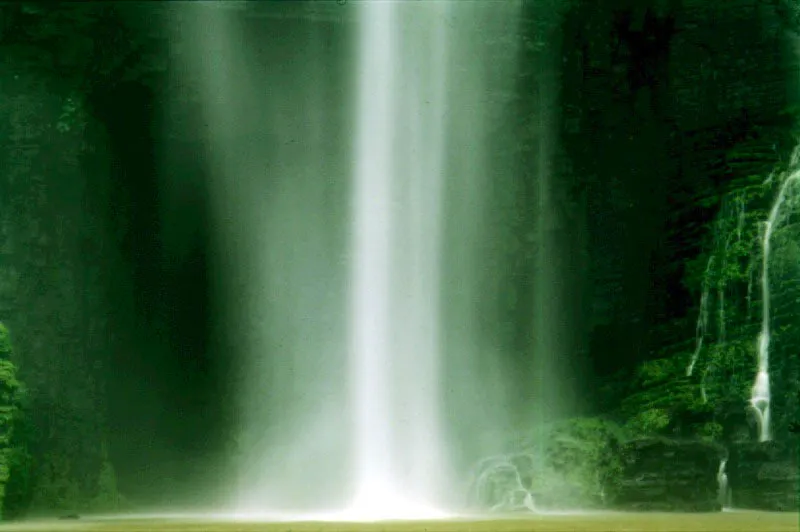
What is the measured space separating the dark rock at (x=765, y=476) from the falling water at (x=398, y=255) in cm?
405

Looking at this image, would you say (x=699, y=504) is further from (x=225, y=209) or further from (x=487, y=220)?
(x=225, y=209)

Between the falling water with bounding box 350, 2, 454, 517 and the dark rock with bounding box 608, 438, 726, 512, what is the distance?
2.70m

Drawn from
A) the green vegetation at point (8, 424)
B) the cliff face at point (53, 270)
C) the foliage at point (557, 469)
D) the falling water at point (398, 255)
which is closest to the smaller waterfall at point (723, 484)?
the foliage at point (557, 469)

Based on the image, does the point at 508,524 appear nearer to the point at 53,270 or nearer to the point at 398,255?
the point at 398,255

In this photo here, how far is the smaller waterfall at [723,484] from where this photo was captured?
58.3ft

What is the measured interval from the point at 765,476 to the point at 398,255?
20.0 feet

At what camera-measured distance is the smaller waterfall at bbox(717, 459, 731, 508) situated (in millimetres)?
17766

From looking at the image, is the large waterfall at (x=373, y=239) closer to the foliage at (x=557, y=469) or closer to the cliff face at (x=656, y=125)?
the foliage at (x=557, y=469)

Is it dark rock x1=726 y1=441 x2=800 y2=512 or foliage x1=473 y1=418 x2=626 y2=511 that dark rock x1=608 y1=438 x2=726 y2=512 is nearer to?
dark rock x1=726 y1=441 x2=800 y2=512

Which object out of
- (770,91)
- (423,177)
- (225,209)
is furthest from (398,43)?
(770,91)

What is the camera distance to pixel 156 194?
22219mm

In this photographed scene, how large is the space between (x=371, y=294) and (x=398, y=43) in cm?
405

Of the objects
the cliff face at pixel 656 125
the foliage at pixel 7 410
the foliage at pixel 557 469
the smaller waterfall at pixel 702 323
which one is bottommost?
the foliage at pixel 557 469

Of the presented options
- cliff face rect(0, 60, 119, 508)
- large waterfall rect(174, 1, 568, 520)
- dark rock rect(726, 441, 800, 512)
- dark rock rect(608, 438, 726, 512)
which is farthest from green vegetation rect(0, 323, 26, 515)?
dark rock rect(726, 441, 800, 512)
